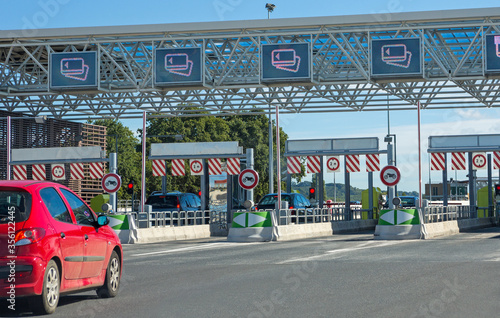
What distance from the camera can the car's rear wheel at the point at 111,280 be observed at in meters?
10.7

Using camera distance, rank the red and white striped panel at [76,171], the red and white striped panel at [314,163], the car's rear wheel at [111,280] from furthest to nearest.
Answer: the red and white striped panel at [314,163], the red and white striped panel at [76,171], the car's rear wheel at [111,280]

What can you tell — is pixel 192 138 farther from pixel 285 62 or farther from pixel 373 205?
pixel 285 62

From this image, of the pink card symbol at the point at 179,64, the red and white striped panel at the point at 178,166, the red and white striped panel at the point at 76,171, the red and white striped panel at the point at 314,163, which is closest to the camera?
the pink card symbol at the point at 179,64

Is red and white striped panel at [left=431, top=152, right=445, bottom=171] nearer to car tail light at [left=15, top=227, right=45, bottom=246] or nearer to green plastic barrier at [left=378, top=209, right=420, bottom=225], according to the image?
green plastic barrier at [left=378, top=209, right=420, bottom=225]

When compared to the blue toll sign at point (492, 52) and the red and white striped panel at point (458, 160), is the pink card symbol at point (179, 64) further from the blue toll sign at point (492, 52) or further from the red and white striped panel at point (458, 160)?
the red and white striped panel at point (458, 160)

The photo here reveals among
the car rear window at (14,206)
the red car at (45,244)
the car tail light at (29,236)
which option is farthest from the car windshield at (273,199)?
the car tail light at (29,236)

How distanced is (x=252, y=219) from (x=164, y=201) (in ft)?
35.5

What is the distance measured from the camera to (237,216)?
89.6 feet

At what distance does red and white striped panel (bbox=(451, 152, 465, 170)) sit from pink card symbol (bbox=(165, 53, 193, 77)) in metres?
16.4

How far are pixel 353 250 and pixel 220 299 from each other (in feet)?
34.3

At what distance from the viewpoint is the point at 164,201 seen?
37125 mm

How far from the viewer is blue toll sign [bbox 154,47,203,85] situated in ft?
103

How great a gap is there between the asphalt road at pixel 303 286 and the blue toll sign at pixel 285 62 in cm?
1241

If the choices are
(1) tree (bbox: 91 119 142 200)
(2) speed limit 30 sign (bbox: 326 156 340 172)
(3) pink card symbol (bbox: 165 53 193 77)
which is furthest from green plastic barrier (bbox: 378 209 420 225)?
(1) tree (bbox: 91 119 142 200)
